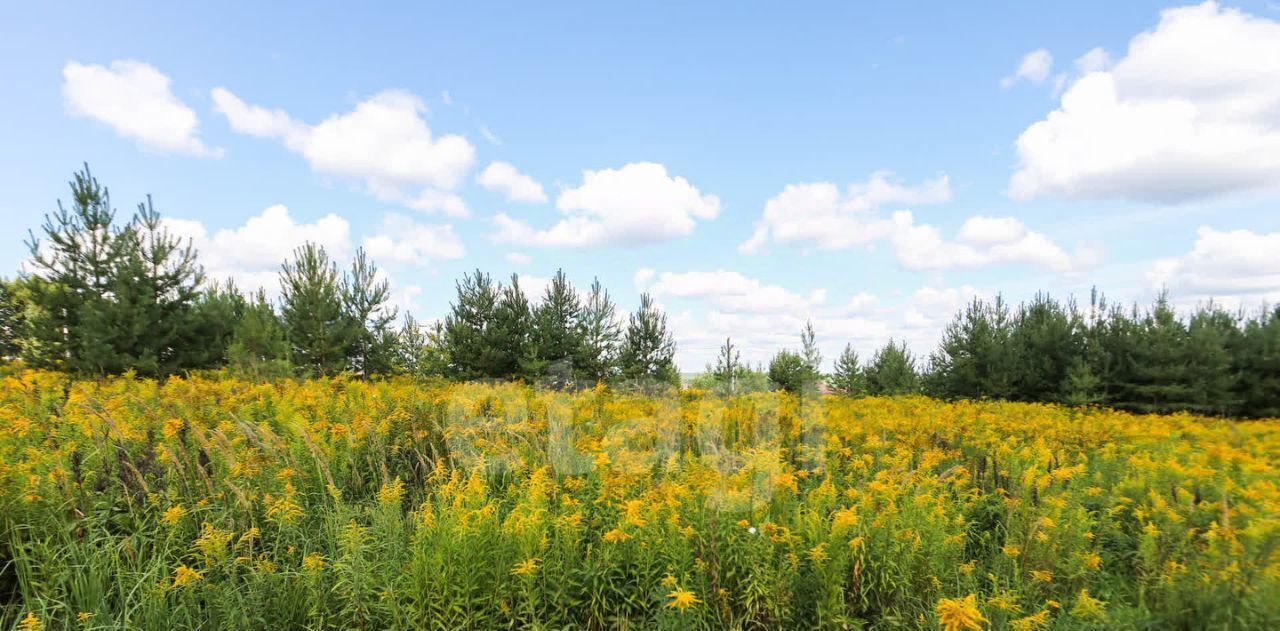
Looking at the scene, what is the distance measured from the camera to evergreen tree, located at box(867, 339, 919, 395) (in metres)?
21.0

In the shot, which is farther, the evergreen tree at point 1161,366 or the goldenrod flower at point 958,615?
the evergreen tree at point 1161,366

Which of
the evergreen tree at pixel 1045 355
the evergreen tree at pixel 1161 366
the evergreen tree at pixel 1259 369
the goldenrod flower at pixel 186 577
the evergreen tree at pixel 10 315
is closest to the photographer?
the goldenrod flower at pixel 186 577

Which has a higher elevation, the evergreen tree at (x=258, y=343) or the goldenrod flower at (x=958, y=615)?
the evergreen tree at (x=258, y=343)

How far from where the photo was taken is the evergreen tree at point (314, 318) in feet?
60.1

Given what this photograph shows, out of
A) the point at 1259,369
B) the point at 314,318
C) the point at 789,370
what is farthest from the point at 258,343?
the point at 1259,369

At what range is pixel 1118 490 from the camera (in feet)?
13.1

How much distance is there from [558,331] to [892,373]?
13.1 m

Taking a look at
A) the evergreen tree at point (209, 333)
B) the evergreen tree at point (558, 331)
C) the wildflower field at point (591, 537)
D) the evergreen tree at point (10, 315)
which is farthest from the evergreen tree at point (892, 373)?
the evergreen tree at point (10, 315)

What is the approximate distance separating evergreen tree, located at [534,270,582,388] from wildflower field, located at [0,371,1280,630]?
14799mm

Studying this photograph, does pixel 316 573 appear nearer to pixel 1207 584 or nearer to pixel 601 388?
pixel 1207 584

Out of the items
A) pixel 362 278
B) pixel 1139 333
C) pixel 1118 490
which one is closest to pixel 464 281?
pixel 362 278

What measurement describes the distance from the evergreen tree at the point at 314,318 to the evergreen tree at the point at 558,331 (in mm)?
6583

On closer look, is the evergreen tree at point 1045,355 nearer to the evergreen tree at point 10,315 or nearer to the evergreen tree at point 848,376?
the evergreen tree at point 848,376

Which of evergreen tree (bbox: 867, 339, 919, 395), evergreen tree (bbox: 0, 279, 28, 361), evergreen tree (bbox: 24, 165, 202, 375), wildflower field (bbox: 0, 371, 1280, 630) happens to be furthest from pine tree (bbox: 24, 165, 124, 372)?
evergreen tree (bbox: 867, 339, 919, 395)
